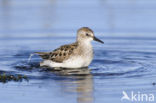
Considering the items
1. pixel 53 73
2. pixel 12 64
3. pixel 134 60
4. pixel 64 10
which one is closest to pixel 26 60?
pixel 12 64

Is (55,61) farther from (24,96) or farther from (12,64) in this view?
(24,96)

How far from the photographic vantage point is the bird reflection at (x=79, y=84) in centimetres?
1013

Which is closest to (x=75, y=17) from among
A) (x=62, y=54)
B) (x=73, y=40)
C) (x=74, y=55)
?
(x=73, y=40)

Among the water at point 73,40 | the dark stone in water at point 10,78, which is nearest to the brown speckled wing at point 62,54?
the water at point 73,40

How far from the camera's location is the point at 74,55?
12.8 m

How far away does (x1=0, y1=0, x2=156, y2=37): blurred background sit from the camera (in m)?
16.3

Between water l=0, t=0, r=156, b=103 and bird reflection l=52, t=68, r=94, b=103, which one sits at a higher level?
water l=0, t=0, r=156, b=103

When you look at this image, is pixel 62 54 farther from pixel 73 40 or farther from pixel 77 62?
pixel 73 40

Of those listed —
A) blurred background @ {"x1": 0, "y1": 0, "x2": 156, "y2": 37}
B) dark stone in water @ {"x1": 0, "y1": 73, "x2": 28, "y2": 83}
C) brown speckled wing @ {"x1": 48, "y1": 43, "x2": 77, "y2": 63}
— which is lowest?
dark stone in water @ {"x1": 0, "y1": 73, "x2": 28, "y2": 83}

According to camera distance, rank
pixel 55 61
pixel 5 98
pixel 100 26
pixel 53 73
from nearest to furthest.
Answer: pixel 5 98, pixel 53 73, pixel 55 61, pixel 100 26

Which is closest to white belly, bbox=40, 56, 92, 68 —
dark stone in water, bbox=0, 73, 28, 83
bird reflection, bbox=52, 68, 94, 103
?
bird reflection, bbox=52, 68, 94, 103

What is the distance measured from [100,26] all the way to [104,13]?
4.14 ft

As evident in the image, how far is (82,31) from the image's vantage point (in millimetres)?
13133

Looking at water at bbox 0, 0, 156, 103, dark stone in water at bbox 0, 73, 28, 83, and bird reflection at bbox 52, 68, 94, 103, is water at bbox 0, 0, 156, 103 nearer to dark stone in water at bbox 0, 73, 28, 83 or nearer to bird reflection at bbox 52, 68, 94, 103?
bird reflection at bbox 52, 68, 94, 103
